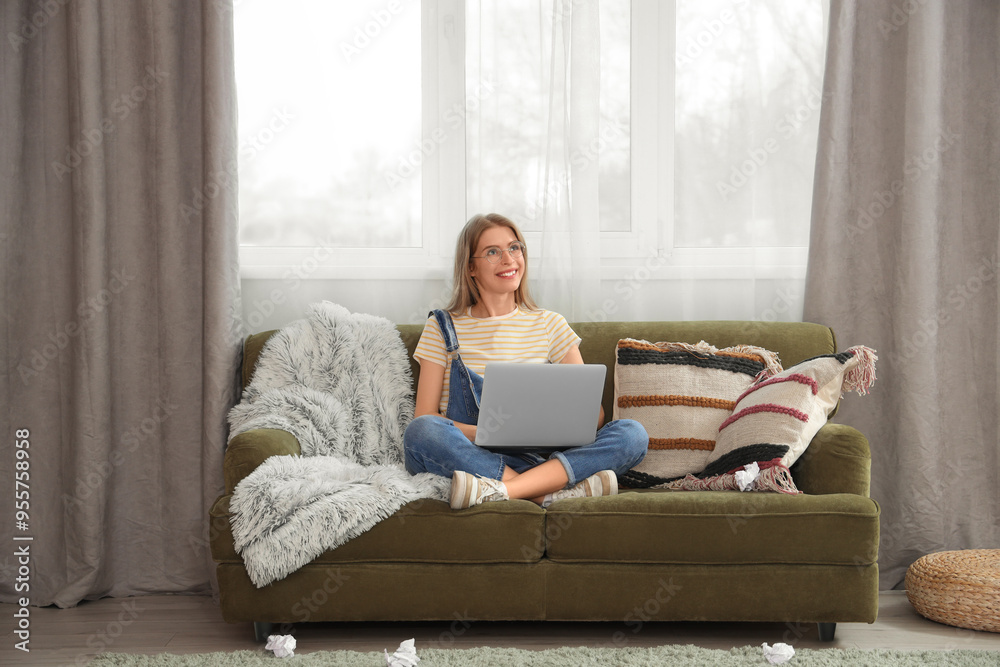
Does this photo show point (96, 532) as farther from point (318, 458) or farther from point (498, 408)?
point (498, 408)

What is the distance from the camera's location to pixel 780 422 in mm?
2039

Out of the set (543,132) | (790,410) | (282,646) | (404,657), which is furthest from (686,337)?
(282,646)

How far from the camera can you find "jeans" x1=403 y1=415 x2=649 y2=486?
202 centimetres

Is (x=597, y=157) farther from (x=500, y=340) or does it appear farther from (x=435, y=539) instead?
(x=435, y=539)

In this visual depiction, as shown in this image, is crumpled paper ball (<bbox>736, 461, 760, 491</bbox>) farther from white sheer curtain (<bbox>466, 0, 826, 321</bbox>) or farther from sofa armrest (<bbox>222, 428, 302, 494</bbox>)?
sofa armrest (<bbox>222, 428, 302, 494</bbox>)

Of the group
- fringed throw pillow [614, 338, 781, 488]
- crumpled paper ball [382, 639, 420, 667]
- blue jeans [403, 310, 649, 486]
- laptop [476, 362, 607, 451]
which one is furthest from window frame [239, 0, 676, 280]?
crumpled paper ball [382, 639, 420, 667]

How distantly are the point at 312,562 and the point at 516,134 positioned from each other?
5.13 feet

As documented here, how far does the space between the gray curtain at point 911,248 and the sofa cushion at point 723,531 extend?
30.5 inches

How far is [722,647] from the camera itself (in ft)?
6.30

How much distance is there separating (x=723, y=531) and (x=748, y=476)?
18 centimetres

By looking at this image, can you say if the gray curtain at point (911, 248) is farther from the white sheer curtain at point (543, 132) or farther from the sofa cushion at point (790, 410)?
the white sheer curtain at point (543, 132)

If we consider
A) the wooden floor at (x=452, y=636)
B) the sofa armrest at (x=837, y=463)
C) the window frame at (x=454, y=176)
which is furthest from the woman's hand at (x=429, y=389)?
the sofa armrest at (x=837, y=463)

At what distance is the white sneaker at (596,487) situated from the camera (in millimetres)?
2047

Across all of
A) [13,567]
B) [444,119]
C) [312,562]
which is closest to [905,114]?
[444,119]
